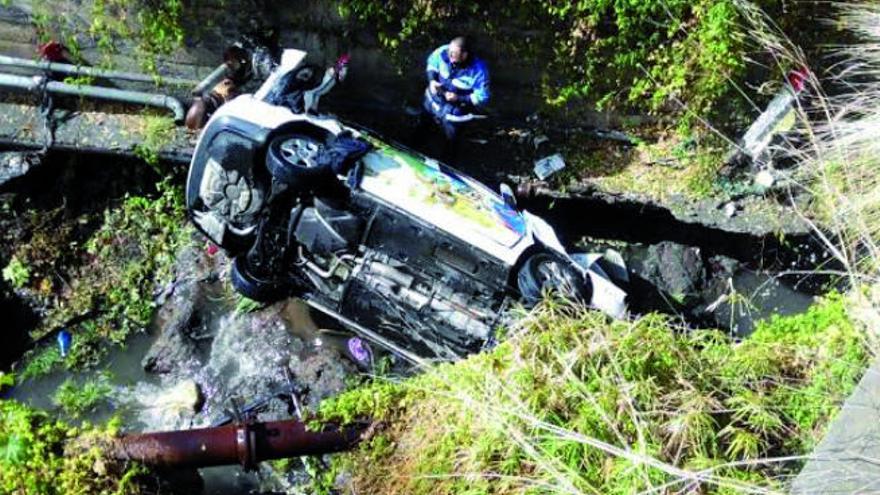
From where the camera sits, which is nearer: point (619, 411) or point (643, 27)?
point (619, 411)

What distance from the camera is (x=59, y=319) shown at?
9.48 m

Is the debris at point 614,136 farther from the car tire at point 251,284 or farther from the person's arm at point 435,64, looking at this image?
the car tire at point 251,284

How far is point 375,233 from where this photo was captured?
817 cm

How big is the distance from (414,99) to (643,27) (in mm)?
2442

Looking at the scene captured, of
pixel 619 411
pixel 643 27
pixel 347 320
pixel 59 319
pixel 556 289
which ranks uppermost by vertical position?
pixel 643 27

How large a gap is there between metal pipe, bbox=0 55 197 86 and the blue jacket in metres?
2.61

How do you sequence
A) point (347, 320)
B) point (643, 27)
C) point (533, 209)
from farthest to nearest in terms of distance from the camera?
point (533, 209)
point (643, 27)
point (347, 320)

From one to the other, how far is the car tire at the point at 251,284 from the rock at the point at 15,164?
8.23 ft

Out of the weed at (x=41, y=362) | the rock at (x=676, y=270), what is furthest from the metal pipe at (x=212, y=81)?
the rock at (x=676, y=270)

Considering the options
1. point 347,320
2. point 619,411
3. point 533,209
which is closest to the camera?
point 619,411

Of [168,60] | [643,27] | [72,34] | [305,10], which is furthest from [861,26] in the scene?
[72,34]

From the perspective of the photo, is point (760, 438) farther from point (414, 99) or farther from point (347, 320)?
point (414, 99)

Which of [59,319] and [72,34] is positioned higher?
[72,34]

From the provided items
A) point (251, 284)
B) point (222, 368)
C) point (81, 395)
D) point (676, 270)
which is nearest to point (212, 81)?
point (251, 284)
